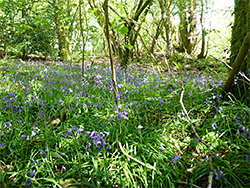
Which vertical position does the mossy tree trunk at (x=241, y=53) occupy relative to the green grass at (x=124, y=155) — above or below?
above

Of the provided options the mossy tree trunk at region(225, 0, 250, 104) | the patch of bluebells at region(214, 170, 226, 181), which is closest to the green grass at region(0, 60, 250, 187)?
the patch of bluebells at region(214, 170, 226, 181)

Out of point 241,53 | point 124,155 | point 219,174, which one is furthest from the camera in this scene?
point 241,53

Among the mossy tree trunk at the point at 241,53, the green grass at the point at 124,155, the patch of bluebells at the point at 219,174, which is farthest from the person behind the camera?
the mossy tree trunk at the point at 241,53

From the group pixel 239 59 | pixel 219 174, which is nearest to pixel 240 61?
pixel 239 59

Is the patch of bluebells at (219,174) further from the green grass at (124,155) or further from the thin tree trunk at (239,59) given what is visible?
the thin tree trunk at (239,59)

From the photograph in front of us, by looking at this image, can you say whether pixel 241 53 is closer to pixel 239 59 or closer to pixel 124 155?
pixel 239 59

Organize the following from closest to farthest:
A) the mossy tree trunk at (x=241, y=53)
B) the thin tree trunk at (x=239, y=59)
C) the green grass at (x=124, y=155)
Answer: the green grass at (x=124, y=155) < the thin tree trunk at (x=239, y=59) < the mossy tree trunk at (x=241, y=53)

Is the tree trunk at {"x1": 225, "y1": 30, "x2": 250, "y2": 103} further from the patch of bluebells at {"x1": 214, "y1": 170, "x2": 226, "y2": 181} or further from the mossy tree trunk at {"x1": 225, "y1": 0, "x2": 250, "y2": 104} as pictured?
the patch of bluebells at {"x1": 214, "y1": 170, "x2": 226, "y2": 181}

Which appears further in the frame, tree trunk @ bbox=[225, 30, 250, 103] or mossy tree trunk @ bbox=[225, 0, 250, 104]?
mossy tree trunk @ bbox=[225, 0, 250, 104]

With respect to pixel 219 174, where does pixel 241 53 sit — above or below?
above

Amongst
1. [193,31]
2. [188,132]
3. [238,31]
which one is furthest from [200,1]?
[188,132]

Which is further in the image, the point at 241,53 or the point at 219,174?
the point at 241,53

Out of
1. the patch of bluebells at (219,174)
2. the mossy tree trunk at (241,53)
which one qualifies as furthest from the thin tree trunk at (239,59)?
the patch of bluebells at (219,174)

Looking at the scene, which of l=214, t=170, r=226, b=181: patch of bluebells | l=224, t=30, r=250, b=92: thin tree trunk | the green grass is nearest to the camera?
l=214, t=170, r=226, b=181: patch of bluebells
